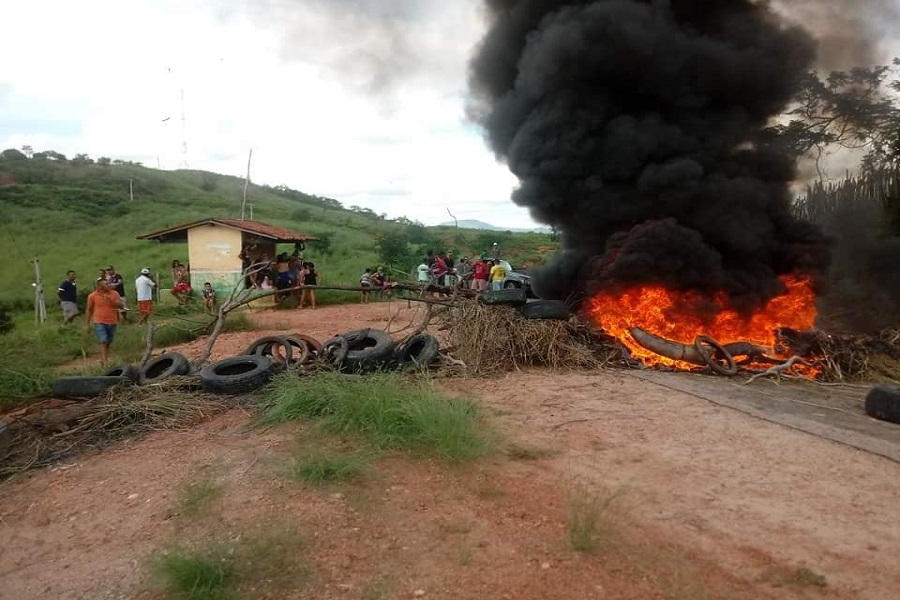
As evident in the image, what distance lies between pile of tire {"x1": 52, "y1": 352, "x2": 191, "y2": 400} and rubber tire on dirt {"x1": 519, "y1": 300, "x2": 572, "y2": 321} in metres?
4.95

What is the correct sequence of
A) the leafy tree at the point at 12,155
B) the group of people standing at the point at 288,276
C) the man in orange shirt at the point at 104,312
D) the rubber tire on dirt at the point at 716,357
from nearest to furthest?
the rubber tire on dirt at the point at 716,357, the man in orange shirt at the point at 104,312, the group of people standing at the point at 288,276, the leafy tree at the point at 12,155

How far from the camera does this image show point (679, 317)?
410 inches

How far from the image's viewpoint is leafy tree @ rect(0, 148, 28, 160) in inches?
2060

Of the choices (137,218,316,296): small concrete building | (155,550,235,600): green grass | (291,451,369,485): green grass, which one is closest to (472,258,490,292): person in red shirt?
(137,218,316,296): small concrete building

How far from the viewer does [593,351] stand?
31.0 feet

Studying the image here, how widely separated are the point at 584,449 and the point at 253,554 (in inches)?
118

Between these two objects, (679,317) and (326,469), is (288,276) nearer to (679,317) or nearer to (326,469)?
(679,317)

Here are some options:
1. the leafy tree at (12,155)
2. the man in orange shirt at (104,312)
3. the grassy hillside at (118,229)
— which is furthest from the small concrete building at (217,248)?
the leafy tree at (12,155)

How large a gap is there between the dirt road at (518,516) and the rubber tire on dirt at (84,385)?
149 cm

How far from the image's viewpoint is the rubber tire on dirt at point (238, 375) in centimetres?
730

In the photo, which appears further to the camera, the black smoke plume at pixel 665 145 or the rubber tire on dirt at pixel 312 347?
the black smoke plume at pixel 665 145

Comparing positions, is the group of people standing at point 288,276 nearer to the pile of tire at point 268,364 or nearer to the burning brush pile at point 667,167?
the burning brush pile at point 667,167

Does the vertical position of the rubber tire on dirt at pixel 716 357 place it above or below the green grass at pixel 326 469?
above

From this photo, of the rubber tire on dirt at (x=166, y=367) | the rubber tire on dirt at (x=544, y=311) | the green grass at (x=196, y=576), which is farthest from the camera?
the rubber tire on dirt at (x=544, y=311)
